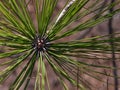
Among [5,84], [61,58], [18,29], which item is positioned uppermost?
[18,29]

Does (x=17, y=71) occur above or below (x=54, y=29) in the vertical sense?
below

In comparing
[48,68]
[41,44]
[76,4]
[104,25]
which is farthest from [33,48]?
[104,25]

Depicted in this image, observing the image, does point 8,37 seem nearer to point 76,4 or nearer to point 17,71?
point 76,4

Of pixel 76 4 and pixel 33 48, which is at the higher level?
pixel 76 4

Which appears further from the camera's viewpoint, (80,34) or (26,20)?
(80,34)

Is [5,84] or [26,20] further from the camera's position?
[5,84]

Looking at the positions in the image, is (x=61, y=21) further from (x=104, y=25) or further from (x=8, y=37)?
(x=104, y=25)

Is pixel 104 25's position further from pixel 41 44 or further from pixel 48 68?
pixel 41 44

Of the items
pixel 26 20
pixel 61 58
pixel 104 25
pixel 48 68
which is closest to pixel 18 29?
pixel 26 20
